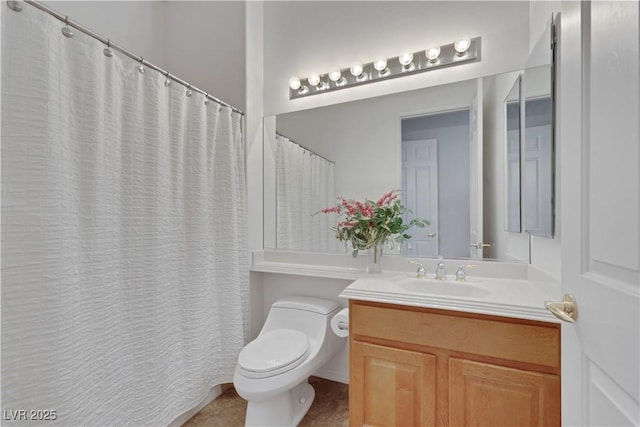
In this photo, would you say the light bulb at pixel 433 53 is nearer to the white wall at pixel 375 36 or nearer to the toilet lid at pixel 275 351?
the white wall at pixel 375 36

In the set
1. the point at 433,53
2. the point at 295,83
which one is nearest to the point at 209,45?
the point at 295,83

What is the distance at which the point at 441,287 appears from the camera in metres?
1.49

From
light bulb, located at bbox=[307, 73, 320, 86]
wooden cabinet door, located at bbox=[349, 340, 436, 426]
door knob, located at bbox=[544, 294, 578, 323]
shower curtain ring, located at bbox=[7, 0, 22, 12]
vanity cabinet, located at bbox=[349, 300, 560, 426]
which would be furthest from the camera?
light bulb, located at bbox=[307, 73, 320, 86]

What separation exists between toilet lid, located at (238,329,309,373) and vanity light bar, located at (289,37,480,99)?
1621 mm

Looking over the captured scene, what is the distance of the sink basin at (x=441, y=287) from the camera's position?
142 cm

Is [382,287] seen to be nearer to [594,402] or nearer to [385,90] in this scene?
[594,402]

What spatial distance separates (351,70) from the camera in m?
1.91

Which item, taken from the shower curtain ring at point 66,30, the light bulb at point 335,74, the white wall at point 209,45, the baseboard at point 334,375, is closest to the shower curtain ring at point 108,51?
the shower curtain ring at point 66,30

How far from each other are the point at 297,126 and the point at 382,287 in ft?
4.41

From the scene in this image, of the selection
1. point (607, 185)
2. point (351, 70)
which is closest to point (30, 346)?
point (607, 185)

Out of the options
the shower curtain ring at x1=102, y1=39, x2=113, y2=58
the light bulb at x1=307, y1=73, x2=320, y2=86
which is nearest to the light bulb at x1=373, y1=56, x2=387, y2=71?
the light bulb at x1=307, y1=73, x2=320, y2=86

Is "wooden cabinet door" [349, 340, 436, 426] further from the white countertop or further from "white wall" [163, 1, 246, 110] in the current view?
"white wall" [163, 1, 246, 110]

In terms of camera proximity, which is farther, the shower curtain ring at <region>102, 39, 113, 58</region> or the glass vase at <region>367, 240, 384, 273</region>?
the glass vase at <region>367, 240, 384, 273</region>

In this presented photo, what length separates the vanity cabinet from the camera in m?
1.05
